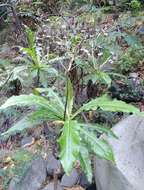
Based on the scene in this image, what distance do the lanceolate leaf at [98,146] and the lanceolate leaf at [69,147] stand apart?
13cm

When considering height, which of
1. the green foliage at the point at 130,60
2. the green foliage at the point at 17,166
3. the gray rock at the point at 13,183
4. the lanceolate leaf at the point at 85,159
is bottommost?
the gray rock at the point at 13,183

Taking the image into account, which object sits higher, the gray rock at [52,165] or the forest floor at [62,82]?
the forest floor at [62,82]

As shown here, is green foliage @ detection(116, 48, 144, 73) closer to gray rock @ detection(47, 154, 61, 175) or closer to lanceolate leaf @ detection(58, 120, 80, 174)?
gray rock @ detection(47, 154, 61, 175)

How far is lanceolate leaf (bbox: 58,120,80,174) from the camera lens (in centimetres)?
224

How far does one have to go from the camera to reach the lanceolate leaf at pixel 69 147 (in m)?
2.24

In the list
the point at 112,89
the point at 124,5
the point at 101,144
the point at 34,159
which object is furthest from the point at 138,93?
the point at 124,5

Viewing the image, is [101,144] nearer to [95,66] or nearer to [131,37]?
[95,66]

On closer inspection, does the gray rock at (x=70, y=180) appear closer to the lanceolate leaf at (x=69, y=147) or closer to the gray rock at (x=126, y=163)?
the gray rock at (x=126, y=163)

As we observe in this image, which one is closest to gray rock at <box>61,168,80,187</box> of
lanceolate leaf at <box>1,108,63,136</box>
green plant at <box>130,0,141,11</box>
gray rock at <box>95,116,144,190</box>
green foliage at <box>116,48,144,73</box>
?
gray rock at <box>95,116,144,190</box>

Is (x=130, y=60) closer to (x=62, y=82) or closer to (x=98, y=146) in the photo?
(x=62, y=82)

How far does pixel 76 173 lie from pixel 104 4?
361 centimetres

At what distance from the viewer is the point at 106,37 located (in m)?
4.27

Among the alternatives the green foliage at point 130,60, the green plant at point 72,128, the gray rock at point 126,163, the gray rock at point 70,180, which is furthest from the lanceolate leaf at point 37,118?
the green foliage at point 130,60

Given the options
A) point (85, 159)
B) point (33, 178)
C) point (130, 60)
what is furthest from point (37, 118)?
point (130, 60)
